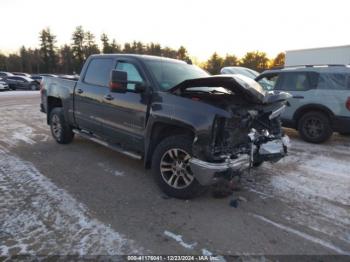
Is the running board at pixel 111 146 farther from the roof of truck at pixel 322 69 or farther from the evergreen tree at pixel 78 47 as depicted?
the evergreen tree at pixel 78 47

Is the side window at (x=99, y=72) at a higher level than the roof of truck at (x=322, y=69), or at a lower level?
lower

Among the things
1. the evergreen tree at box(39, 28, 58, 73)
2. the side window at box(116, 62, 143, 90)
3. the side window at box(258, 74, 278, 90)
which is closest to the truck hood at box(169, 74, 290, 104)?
the side window at box(116, 62, 143, 90)

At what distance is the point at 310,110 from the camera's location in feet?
23.4

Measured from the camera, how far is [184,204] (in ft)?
12.3

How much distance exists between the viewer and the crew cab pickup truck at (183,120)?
3.48m

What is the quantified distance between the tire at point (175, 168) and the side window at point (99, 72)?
1872 mm

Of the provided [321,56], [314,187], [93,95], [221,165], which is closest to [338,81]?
[314,187]

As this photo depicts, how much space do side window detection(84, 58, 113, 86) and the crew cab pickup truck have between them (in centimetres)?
2

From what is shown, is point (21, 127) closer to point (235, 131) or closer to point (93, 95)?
point (93, 95)

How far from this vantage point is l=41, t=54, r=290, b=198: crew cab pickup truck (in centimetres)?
348

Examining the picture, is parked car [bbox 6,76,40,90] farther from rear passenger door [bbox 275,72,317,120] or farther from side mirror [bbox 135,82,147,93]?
side mirror [bbox 135,82,147,93]

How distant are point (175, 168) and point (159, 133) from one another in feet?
1.90

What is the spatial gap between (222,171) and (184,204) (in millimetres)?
738

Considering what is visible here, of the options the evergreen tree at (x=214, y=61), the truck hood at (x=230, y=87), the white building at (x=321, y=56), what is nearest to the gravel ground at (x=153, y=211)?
the truck hood at (x=230, y=87)
